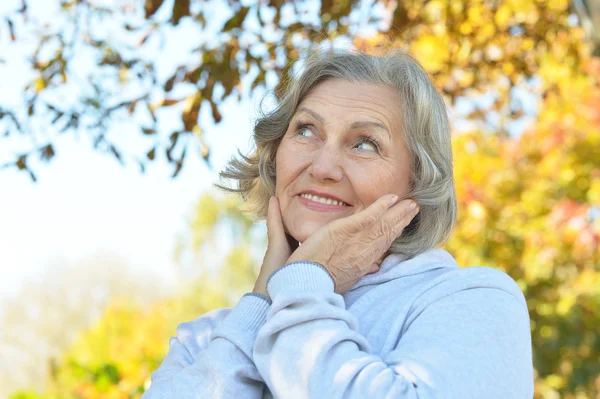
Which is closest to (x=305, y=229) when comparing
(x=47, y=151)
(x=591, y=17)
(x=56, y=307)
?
(x=47, y=151)

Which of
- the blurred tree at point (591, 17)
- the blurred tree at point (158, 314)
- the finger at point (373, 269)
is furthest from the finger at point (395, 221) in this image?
the blurred tree at point (158, 314)

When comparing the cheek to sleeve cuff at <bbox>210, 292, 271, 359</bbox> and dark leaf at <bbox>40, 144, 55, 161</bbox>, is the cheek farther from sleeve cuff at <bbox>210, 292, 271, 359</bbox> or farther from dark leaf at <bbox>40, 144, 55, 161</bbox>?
dark leaf at <bbox>40, 144, 55, 161</bbox>

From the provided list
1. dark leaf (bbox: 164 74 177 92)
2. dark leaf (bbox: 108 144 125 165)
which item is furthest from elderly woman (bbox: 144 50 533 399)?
dark leaf (bbox: 164 74 177 92)

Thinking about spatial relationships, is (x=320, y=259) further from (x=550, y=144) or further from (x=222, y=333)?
(x=550, y=144)

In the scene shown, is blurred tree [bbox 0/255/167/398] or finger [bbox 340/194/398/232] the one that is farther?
blurred tree [bbox 0/255/167/398]

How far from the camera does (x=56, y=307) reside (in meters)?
30.9

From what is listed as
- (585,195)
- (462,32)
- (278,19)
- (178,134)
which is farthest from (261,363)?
(585,195)

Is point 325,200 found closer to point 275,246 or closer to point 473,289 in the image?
point 275,246

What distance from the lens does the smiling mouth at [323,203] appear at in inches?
77.1

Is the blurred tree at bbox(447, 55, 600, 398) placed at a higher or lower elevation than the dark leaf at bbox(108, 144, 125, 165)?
lower

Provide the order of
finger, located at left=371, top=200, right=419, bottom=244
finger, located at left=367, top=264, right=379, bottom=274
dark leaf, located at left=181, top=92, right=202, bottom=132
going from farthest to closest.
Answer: dark leaf, located at left=181, top=92, right=202, bottom=132 < finger, located at left=367, top=264, right=379, bottom=274 < finger, located at left=371, top=200, right=419, bottom=244

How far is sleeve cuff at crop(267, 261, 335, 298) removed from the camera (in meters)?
1.65

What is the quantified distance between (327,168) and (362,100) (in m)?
0.23

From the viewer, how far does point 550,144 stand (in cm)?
760
